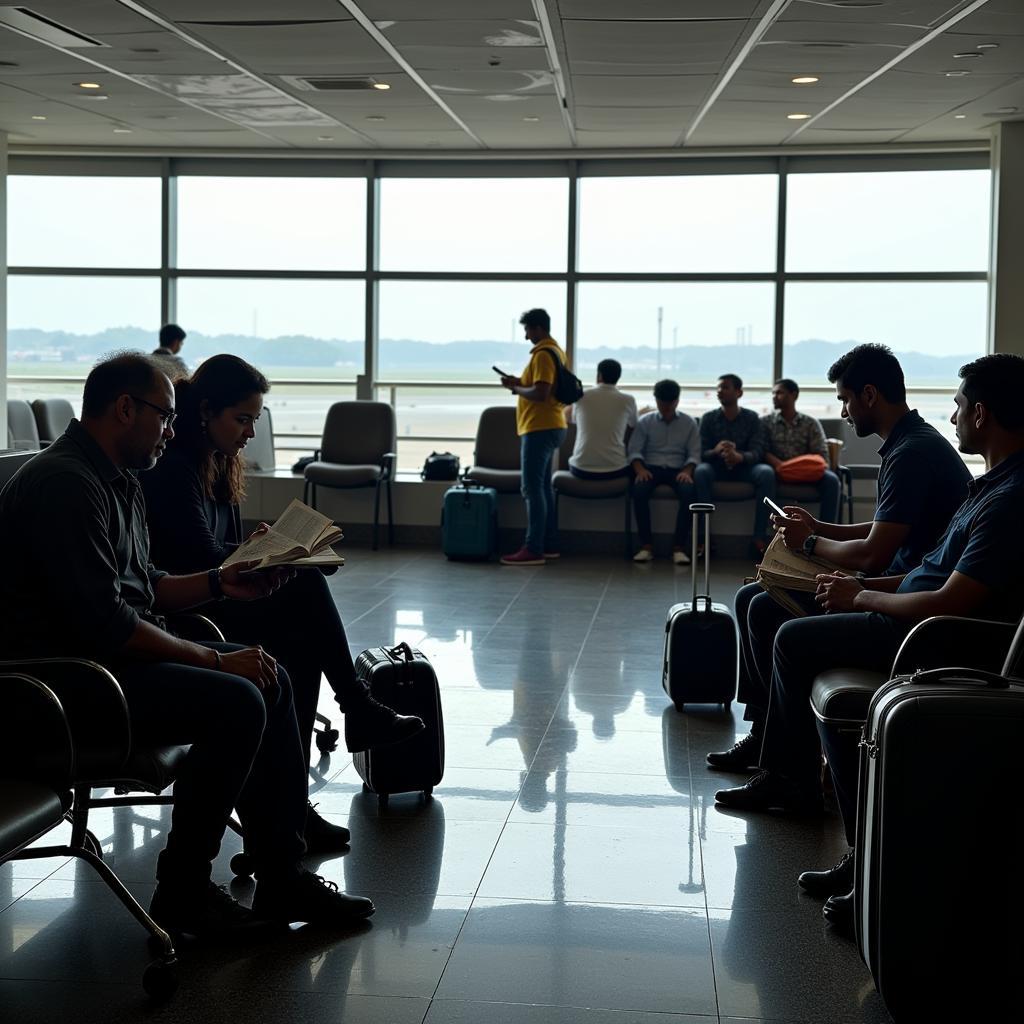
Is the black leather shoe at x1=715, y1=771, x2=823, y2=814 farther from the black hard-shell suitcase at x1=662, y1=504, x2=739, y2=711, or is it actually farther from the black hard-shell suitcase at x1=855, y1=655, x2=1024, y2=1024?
the black hard-shell suitcase at x1=855, y1=655, x2=1024, y2=1024

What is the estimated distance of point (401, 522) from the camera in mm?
10219

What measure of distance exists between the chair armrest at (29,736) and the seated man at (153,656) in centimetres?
18

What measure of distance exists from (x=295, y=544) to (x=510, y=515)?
22.6 ft

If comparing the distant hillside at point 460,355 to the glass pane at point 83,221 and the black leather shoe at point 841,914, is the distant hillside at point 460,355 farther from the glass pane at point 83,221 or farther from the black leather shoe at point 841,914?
the black leather shoe at point 841,914

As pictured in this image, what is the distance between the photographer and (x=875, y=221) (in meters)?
10.4

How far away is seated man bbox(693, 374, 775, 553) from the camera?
9.18 metres

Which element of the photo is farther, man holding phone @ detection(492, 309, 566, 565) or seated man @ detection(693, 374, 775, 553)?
seated man @ detection(693, 374, 775, 553)

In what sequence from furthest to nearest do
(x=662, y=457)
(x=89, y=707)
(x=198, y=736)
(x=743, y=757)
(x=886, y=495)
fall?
(x=662, y=457) → (x=743, y=757) → (x=886, y=495) → (x=198, y=736) → (x=89, y=707)

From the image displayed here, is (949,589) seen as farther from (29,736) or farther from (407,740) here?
(29,736)

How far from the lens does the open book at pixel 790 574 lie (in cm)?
366

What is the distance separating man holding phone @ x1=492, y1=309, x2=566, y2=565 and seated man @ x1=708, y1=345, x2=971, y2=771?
510 centimetres

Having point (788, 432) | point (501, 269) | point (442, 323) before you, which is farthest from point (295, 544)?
point (442, 323)

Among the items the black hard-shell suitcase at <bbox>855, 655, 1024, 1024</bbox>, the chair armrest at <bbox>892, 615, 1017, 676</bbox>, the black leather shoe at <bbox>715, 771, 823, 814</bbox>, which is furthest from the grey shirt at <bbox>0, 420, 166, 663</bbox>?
the black leather shoe at <bbox>715, 771, 823, 814</bbox>

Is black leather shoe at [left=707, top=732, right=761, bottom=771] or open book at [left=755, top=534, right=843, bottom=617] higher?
open book at [left=755, top=534, right=843, bottom=617]
